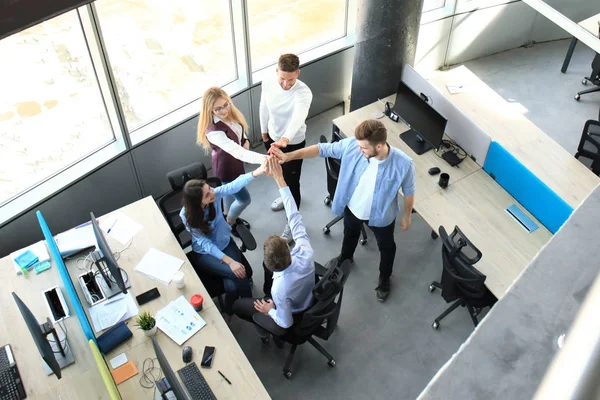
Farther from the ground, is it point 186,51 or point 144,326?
point 186,51

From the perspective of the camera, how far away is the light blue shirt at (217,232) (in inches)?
163

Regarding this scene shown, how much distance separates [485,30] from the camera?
23.8ft

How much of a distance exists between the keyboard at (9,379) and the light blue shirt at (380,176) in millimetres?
2564

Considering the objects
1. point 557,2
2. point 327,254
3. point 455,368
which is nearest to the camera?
point 455,368

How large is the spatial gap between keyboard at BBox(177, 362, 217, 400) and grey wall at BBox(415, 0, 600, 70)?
503 cm

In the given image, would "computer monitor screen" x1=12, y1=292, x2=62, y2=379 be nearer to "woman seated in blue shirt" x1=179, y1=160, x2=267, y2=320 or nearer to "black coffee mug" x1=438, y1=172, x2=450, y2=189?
"woman seated in blue shirt" x1=179, y1=160, x2=267, y2=320

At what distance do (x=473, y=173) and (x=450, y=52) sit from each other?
9.87 ft

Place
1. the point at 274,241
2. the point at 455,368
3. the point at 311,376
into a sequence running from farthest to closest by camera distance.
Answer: the point at 311,376
the point at 274,241
the point at 455,368

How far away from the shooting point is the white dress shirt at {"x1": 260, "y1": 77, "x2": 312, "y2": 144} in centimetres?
453

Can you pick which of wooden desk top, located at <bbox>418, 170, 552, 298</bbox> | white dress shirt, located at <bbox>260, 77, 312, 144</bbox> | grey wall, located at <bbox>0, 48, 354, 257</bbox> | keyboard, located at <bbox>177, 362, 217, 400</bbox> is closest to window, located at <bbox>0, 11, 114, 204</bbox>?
grey wall, located at <bbox>0, 48, 354, 257</bbox>

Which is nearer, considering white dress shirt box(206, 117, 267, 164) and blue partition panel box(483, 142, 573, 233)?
blue partition panel box(483, 142, 573, 233)

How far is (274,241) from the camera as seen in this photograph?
11.2 feet

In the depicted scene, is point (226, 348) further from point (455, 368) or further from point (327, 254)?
point (455, 368)

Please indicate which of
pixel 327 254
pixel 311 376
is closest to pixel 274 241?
pixel 311 376
